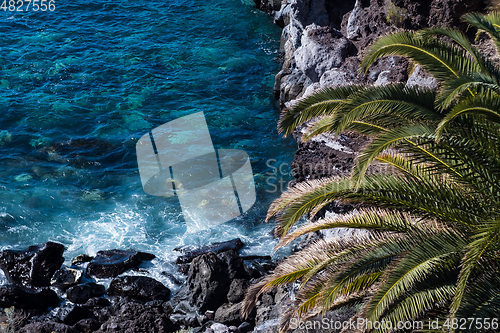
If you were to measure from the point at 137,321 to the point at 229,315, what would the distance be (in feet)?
7.28

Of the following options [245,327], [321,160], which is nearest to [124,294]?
[245,327]

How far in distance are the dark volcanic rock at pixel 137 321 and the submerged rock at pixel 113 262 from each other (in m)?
2.38

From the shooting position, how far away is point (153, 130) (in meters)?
21.3

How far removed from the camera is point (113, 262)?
46.4 feet

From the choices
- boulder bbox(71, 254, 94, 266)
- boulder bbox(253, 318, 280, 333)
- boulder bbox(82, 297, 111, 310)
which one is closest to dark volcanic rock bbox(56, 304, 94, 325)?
boulder bbox(82, 297, 111, 310)

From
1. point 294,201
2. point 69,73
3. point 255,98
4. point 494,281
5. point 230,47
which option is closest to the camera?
point 494,281

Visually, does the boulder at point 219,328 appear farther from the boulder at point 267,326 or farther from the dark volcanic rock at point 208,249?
the dark volcanic rock at point 208,249

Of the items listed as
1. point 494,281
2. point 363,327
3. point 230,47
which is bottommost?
point 230,47

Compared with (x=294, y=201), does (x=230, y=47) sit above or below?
below

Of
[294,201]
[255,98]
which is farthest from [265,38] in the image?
[294,201]

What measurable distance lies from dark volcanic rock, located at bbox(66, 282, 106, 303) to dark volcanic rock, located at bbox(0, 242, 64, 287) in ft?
3.89

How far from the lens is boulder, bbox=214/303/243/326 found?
1124 centimetres

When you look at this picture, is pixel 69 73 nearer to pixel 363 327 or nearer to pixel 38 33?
pixel 38 33

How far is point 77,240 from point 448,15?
1438cm
